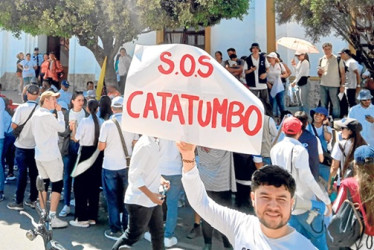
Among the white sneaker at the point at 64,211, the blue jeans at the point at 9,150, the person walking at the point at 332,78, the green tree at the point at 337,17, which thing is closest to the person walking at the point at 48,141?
the white sneaker at the point at 64,211

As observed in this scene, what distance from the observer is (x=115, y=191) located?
5.91 meters


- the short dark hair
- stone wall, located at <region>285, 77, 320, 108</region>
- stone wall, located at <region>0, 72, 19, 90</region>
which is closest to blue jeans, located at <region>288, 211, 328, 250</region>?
the short dark hair

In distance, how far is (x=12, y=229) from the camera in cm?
629

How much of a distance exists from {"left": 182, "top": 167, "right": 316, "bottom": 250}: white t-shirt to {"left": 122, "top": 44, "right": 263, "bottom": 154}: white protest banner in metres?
0.28

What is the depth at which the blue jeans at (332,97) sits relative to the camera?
10.3m

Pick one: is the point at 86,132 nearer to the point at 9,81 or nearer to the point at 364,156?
the point at 364,156

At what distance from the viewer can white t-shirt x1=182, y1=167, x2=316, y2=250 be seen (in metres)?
2.21

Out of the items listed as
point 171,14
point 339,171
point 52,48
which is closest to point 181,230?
point 339,171

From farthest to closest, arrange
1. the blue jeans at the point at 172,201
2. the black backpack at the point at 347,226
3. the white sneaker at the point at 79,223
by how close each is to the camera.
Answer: the white sneaker at the point at 79,223 → the blue jeans at the point at 172,201 → the black backpack at the point at 347,226

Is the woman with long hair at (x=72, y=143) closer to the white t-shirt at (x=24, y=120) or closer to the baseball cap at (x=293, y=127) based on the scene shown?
the white t-shirt at (x=24, y=120)

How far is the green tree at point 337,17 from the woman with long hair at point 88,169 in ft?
17.8

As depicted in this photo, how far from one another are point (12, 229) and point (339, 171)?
14.4 ft

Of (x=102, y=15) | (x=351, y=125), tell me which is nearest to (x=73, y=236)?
(x=351, y=125)

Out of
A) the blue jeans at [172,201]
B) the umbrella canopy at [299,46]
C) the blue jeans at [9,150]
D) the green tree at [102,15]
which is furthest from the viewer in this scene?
the umbrella canopy at [299,46]
